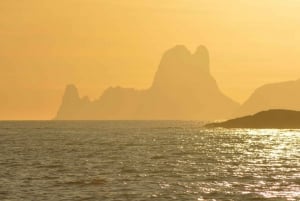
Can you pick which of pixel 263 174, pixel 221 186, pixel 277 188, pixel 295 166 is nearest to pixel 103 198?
pixel 221 186

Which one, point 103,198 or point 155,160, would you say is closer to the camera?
point 103,198

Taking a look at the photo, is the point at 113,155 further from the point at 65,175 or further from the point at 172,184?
the point at 172,184

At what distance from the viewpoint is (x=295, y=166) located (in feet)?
312

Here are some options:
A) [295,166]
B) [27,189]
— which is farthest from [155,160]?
[27,189]

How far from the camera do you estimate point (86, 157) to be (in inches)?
4437

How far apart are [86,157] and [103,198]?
53.0m

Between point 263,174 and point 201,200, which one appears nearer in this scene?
point 201,200

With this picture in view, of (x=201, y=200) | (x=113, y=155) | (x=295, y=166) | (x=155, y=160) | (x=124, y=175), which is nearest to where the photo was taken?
(x=201, y=200)

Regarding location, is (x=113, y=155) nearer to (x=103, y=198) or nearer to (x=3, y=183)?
(x=3, y=183)

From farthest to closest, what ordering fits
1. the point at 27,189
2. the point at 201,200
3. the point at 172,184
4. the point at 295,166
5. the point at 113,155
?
1. the point at 113,155
2. the point at 295,166
3. the point at 172,184
4. the point at 27,189
5. the point at 201,200

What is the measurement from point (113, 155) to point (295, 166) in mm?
36182

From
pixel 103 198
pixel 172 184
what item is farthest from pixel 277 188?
pixel 103 198

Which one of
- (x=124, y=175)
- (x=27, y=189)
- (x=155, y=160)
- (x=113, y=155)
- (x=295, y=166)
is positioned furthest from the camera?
(x=113, y=155)

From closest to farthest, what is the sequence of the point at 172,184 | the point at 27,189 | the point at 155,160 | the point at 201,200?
the point at 201,200
the point at 27,189
the point at 172,184
the point at 155,160
